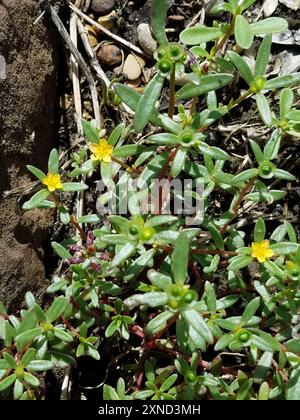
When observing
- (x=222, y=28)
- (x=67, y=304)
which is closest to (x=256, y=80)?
(x=222, y=28)

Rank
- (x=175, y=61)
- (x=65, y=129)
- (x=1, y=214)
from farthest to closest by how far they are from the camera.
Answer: (x=65, y=129), (x=1, y=214), (x=175, y=61)

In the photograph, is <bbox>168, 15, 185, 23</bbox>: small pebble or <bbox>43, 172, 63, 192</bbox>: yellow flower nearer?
<bbox>43, 172, 63, 192</bbox>: yellow flower

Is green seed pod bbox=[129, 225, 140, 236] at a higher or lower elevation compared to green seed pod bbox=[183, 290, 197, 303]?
higher

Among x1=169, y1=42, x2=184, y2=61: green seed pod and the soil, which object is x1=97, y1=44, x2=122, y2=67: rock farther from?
x1=169, y1=42, x2=184, y2=61: green seed pod

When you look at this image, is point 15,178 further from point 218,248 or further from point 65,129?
point 218,248

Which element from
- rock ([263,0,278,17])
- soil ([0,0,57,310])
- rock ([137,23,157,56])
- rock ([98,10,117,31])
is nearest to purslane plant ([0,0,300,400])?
soil ([0,0,57,310])

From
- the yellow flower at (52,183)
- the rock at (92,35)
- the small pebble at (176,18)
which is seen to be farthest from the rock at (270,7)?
the yellow flower at (52,183)

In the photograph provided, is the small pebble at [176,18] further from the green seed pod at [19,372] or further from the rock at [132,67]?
the green seed pod at [19,372]
